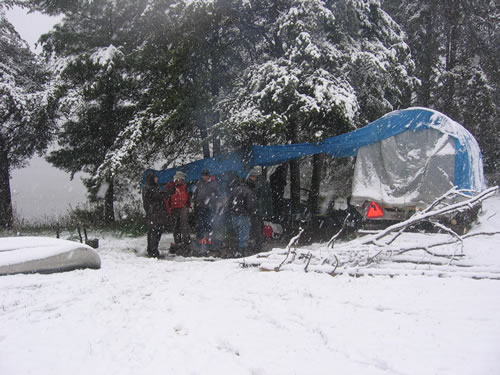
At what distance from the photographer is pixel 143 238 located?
1046 cm

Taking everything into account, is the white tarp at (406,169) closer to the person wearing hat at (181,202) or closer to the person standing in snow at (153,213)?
the person wearing hat at (181,202)

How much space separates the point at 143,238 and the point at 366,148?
6.58 metres

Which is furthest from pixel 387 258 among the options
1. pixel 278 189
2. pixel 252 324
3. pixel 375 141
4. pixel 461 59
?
pixel 461 59

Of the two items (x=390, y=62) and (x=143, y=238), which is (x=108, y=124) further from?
(x=390, y=62)

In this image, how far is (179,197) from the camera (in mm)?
8109

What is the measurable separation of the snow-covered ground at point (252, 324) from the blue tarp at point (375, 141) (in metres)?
2.28

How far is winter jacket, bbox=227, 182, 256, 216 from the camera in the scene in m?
7.17

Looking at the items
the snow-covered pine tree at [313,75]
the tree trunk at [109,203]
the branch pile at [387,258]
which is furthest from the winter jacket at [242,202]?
the tree trunk at [109,203]

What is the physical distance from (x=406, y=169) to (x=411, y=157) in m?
0.26

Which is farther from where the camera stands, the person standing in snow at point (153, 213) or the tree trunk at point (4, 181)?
the tree trunk at point (4, 181)

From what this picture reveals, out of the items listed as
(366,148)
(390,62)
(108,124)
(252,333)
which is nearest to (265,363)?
(252,333)

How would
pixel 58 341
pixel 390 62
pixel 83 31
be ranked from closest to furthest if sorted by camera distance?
pixel 58 341
pixel 390 62
pixel 83 31

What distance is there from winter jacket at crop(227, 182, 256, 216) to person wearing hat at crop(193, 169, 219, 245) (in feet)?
2.55

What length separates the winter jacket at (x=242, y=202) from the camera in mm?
7172
